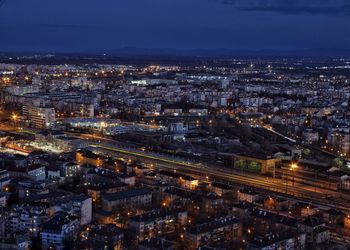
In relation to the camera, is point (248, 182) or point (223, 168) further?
point (223, 168)

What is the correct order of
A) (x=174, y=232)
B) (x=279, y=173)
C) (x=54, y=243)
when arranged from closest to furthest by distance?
(x=54, y=243) → (x=174, y=232) → (x=279, y=173)

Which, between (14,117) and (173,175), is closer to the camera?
(173,175)

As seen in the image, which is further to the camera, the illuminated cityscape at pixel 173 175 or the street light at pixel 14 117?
the street light at pixel 14 117

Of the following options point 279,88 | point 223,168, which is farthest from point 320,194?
point 279,88

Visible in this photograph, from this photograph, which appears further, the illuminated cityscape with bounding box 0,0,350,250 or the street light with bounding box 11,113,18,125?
the street light with bounding box 11,113,18,125

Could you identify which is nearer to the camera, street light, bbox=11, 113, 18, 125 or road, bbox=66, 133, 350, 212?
road, bbox=66, 133, 350, 212

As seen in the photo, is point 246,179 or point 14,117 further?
point 14,117

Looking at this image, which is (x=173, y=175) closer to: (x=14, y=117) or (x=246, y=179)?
(x=246, y=179)

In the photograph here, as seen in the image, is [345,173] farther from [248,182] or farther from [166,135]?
[166,135]

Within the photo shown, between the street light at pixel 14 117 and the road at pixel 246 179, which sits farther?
the street light at pixel 14 117

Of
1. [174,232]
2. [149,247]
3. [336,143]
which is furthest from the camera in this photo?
[336,143]

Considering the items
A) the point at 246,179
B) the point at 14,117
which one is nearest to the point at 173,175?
the point at 246,179
